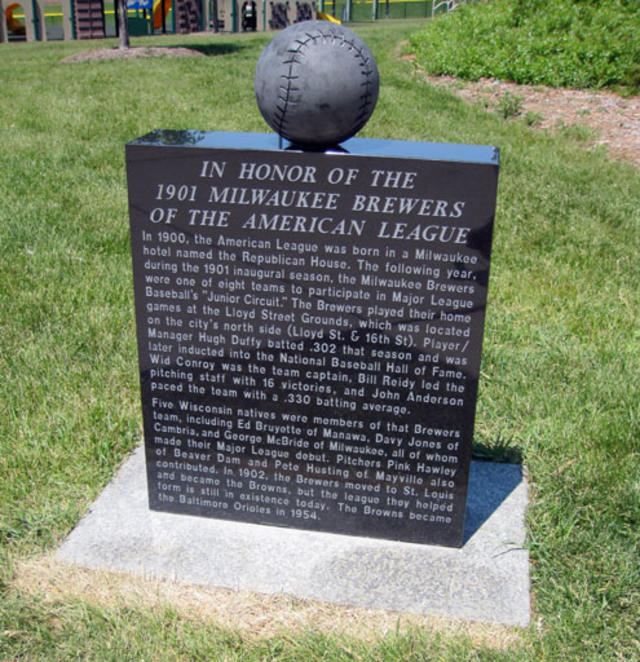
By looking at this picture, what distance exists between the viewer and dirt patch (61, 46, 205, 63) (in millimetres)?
16500

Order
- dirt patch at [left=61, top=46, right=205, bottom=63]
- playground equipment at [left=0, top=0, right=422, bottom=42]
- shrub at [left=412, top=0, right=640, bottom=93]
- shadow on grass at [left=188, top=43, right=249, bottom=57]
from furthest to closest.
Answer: playground equipment at [left=0, top=0, right=422, bottom=42], shadow on grass at [left=188, top=43, right=249, bottom=57], dirt patch at [left=61, top=46, right=205, bottom=63], shrub at [left=412, top=0, right=640, bottom=93]

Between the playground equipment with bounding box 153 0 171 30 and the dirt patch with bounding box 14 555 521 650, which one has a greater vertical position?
the playground equipment with bounding box 153 0 171 30

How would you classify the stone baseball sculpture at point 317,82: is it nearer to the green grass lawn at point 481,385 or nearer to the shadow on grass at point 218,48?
the green grass lawn at point 481,385

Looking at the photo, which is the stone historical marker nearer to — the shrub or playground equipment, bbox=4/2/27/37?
the shrub

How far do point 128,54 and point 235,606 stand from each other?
1623cm

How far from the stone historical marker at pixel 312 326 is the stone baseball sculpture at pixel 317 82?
0.12 metres

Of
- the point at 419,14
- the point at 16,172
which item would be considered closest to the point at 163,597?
the point at 16,172

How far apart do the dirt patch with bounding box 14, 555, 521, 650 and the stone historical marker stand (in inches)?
17.3

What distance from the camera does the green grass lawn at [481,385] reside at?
2.73 m

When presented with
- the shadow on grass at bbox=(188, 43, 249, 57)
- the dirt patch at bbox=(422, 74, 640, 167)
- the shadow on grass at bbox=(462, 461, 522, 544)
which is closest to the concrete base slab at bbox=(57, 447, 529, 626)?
the shadow on grass at bbox=(462, 461, 522, 544)

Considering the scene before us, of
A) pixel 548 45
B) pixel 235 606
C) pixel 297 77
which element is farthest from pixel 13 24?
pixel 235 606

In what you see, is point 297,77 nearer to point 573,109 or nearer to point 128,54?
point 573,109

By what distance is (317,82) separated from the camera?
2.81 meters

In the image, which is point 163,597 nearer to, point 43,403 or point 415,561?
point 415,561
